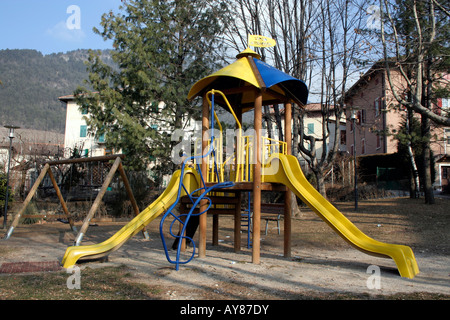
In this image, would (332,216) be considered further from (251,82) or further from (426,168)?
(426,168)

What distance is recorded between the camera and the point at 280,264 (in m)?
6.48

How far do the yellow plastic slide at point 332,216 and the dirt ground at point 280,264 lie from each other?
12.0 inches

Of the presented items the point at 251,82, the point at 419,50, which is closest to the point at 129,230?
the point at 251,82

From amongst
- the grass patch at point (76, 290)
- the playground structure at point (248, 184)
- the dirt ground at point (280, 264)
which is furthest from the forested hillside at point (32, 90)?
the grass patch at point (76, 290)

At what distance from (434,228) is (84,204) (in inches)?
509

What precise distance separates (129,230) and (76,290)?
195cm

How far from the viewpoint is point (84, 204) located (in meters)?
15.7

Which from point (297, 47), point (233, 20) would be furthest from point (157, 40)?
point (297, 47)

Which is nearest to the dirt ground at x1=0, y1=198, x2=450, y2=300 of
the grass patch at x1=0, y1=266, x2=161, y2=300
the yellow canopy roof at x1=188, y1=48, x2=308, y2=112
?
the grass patch at x1=0, y1=266, x2=161, y2=300

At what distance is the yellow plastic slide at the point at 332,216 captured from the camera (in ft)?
18.3

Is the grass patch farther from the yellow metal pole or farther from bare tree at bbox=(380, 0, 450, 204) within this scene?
bare tree at bbox=(380, 0, 450, 204)

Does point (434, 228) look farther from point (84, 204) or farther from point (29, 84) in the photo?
point (29, 84)

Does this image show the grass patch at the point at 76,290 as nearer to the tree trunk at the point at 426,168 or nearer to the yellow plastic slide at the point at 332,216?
the yellow plastic slide at the point at 332,216
